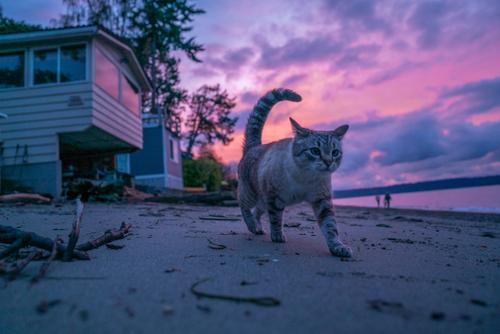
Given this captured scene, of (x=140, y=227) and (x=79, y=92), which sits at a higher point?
(x=79, y=92)

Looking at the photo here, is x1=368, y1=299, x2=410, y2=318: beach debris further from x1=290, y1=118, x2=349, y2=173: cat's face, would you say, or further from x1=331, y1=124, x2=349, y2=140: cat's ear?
x1=331, y1=124, x2=349, y2=140: cat's ear

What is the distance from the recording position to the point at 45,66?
384 inches

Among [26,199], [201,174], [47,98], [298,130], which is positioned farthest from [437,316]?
[201,174]

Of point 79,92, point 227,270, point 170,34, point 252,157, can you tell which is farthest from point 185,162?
point 227,270

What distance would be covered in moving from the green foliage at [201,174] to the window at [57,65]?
1440cm

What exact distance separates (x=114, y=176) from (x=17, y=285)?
11.1 m

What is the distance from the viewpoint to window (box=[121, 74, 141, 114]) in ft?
40.3

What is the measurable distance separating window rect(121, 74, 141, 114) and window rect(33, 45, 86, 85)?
93.4 inches

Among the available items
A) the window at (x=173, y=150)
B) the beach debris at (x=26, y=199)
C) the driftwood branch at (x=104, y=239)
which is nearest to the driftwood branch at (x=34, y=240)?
the driftwood branch at (x=104, y=239)

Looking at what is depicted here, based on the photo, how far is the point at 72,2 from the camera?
21.0 metres

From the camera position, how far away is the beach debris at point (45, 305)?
1151 mm

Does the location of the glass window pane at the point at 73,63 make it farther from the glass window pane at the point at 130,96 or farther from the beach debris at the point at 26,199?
the beach debris at the point at 26,199

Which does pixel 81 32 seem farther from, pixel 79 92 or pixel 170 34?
pixel 170 34

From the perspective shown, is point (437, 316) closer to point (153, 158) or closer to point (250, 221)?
point (250, 221)
